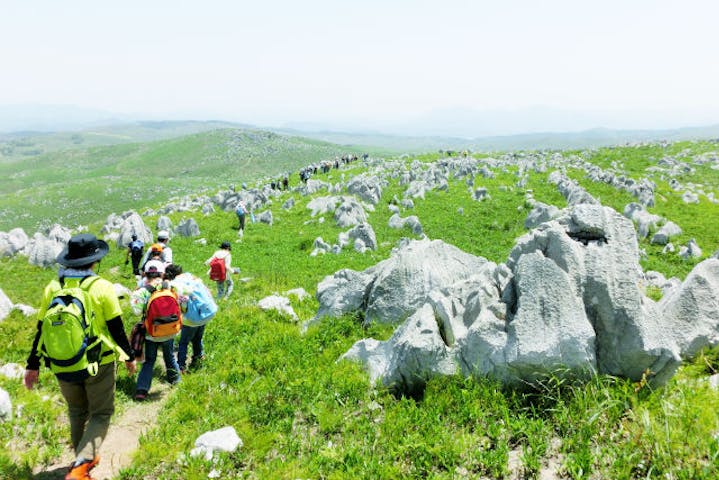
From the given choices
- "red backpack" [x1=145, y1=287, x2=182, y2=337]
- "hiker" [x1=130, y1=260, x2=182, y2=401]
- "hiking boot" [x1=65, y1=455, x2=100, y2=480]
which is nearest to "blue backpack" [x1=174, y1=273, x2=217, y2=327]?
"hiker" [x1=130, y1=260, x2=182, y2=401]

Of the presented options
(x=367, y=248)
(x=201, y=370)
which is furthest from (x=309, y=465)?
(x=367, y=248)

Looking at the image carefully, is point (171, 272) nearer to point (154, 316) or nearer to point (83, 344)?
point (154, 316)

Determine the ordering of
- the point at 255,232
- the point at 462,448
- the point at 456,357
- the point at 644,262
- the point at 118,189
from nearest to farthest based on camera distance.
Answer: the point at 462,448
the point at 456,357
the point at 644,262
the point at 255,232
the point at 118,189

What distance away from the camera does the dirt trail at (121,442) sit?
22.3 feet

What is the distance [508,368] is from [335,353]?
4.94m

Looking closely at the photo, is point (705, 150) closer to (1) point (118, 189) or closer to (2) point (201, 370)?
(2) point (201, 370)

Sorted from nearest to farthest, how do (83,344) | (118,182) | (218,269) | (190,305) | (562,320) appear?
(83,344) → (562,320) → (190,305) → (218,269) → (118,182)

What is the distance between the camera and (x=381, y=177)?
56.3m

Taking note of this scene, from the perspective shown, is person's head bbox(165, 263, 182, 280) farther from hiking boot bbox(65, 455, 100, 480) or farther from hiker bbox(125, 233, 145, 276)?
hiker bbox(125, 233, 145, 276)

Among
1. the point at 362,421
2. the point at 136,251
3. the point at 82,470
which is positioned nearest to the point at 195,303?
the point at 82,470

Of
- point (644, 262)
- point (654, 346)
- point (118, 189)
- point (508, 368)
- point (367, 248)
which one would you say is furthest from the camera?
point (118, 189)

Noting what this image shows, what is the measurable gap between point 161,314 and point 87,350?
2.43 m

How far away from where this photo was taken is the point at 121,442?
25.1ft

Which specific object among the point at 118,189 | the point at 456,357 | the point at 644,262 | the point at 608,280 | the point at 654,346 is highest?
the point at 608,280
